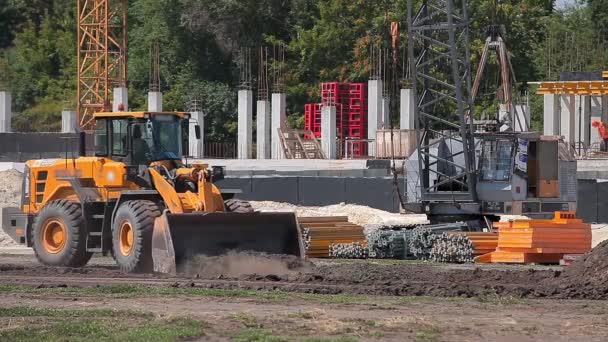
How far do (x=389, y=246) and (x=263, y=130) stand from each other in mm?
27333

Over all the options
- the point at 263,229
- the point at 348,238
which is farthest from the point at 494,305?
the point at 348,238

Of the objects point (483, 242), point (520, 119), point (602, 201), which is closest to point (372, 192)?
point (602, 201)

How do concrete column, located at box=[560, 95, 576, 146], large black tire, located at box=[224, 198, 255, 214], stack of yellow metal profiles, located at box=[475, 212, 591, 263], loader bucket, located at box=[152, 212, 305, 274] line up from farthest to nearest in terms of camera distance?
concrete column, located at box=[560, 95, 576, 146] → stack of yellow metal profiles, located at box=[475, 212, 591, 263] → large black tire, located at box=[224, 198, 255, 214] → loader bucket, located at box=[152, 212, 305, 274]

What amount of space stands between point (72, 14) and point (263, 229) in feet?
186

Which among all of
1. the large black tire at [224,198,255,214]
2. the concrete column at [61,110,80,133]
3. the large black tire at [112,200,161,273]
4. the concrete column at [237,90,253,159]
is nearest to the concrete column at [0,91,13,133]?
the concrete column at [61,110,80,133]

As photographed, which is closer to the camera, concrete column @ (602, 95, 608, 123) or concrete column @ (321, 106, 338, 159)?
concrete column @ (321, 106, 338, 159)

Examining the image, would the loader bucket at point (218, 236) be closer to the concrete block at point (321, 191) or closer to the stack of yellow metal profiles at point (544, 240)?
the stack of yellow metal profiles at point (544, 240)

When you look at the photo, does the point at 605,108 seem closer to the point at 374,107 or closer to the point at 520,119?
the point at 520,119

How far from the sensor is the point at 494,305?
1656cm

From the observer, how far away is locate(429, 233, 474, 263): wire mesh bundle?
1047 inches

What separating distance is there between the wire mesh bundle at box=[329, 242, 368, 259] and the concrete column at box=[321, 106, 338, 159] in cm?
2460

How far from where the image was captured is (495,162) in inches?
1198

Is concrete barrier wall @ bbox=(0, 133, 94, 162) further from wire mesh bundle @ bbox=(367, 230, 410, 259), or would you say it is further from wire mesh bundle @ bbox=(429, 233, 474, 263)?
wire mesh bundle @ bbox=(429, 233, 474, 263)

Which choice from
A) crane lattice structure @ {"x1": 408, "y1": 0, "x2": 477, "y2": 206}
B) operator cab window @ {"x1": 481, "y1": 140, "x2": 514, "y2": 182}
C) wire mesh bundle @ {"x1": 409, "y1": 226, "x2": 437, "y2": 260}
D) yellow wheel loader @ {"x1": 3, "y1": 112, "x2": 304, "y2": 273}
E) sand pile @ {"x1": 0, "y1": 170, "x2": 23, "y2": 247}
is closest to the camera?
yellow wheel loader @ {"x1": 3, "y1": 112, "x2": 304, "y2": 273}
